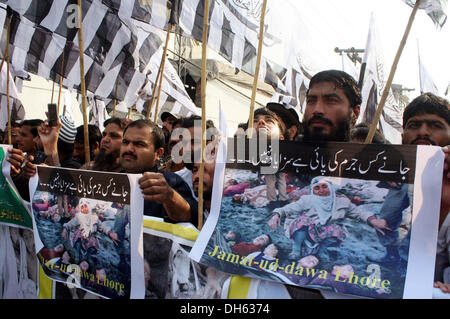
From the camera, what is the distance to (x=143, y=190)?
5.01ft

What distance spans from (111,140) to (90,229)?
156cm

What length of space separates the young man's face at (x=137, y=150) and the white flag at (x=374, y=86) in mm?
3143

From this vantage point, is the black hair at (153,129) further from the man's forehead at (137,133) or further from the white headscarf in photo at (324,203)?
the white headscarf in photo at (324,203)

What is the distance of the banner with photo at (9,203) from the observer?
215 centimetres

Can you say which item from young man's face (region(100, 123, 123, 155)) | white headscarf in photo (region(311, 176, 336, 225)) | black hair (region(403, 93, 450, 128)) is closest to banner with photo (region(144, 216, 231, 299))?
white headscarf in photo (region(311, 176, 336, 225))

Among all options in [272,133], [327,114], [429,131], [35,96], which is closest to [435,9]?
[429,131]

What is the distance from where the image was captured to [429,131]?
1.76 metres

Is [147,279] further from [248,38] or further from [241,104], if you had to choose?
[241,104]

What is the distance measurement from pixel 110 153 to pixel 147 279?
1.66 m

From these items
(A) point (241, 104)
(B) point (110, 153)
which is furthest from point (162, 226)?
(A) point (241, 104)

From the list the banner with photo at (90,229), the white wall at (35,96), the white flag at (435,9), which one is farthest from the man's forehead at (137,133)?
the white wall at (35,96)

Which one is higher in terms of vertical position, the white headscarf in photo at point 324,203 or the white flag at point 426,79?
the white flag at point 426,79

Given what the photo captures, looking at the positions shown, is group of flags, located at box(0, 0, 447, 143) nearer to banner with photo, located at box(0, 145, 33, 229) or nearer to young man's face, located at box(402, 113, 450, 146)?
banner with photo, located at box(0, 145, 33, 229)

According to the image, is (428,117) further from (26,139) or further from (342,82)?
(26,139)
